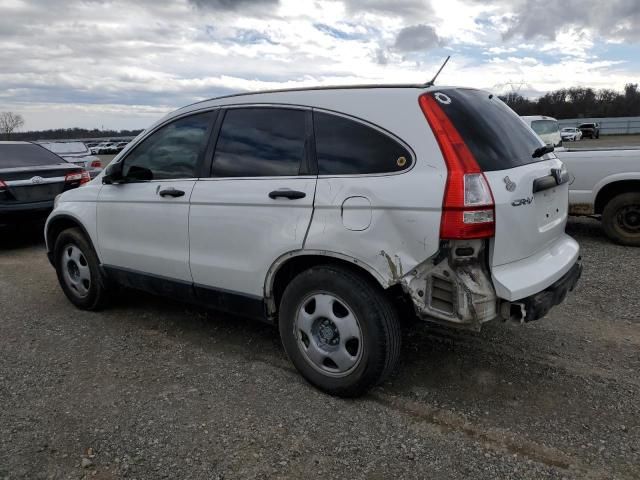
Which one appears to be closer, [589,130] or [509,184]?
[509,184]

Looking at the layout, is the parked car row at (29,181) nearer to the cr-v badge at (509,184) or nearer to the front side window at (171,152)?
the front side window at (171,152)

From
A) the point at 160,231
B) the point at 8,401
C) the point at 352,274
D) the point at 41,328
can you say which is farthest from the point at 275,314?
the point at 41,328

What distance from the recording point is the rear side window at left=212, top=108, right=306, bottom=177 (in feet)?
11.1

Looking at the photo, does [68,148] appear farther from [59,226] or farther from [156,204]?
[156,204]

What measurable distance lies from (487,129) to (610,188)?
198 inches

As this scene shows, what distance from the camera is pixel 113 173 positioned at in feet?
14.6

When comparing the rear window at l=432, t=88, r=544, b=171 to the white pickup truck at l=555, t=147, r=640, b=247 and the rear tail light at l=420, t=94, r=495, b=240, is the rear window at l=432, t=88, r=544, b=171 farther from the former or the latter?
the white pickup truck at l=555, t=147, r=640, b=247

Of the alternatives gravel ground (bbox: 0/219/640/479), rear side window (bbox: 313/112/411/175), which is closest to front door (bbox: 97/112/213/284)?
gravel ground (bbox: 0/219/640/479)

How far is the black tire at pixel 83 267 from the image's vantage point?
4805 mm

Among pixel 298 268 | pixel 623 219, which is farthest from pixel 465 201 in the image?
pixel 623 219

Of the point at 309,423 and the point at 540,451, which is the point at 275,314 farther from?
the point at 540,451

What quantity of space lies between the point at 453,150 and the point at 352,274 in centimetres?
88

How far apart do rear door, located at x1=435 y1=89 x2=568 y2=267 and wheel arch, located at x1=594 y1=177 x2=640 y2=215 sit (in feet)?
14.0

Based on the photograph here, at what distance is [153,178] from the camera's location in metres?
4.18
